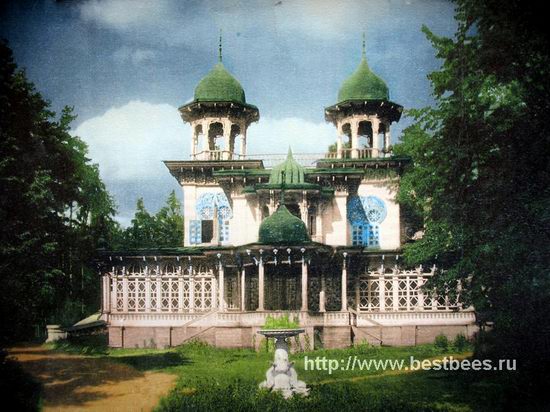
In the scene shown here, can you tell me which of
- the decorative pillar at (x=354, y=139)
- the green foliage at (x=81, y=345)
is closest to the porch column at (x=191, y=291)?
the green foliage at (x=81, y=345)

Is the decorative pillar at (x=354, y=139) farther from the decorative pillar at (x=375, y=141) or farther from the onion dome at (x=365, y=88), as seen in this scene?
the onion dome at (x=365, y=88)

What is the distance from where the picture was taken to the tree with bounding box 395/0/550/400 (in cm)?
1305

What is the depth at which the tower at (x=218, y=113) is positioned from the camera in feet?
90.6

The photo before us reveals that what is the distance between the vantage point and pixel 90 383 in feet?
44.3

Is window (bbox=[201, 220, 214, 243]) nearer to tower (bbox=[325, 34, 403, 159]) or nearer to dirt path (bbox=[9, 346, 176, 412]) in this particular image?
tower (bbox=[325, 34, 403, 159])

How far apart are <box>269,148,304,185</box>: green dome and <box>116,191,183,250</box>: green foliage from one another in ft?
42.3

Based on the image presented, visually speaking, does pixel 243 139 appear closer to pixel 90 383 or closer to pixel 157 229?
pixel 157 229

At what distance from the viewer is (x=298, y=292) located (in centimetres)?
2305

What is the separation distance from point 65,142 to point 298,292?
10.7m

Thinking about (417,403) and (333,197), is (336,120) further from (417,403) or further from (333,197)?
(417,403)

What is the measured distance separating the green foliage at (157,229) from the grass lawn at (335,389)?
20.0 metres

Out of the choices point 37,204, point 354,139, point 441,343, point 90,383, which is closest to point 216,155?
point 354,139

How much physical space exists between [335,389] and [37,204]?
36.5ft

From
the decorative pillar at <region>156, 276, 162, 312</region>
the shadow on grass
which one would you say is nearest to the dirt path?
the shadow on grass
